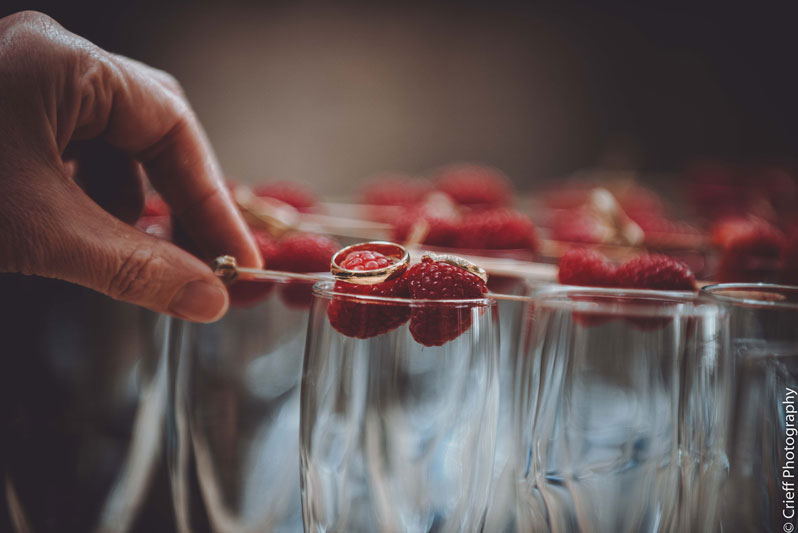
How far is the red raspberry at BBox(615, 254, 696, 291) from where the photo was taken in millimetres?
532

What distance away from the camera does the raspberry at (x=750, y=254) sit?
679 millimetres

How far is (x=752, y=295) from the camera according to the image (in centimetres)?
43

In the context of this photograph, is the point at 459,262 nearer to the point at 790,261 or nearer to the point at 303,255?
the point at 303,255

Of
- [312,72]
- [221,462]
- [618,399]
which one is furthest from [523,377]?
[312,72]

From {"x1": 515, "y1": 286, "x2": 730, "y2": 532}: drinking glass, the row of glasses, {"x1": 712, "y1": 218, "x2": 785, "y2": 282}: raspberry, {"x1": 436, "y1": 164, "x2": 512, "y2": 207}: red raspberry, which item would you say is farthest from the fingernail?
A: {"x1": 436, "y1": 164, "x2": 512, "y2": 207}: red raspberry

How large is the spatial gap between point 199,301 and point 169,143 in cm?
14

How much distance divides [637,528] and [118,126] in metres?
0.43

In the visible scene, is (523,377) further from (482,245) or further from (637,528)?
(482,245)

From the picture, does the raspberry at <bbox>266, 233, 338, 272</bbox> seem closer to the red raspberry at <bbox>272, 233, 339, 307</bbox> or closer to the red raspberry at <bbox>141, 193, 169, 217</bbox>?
the red raspberry at <bbox>272, 233, 339, 307</bbox>

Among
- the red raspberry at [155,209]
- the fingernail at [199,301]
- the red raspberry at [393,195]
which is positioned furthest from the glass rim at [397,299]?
the red raspberry at [393,195]

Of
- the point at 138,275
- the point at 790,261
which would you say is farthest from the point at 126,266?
the point at 790,261

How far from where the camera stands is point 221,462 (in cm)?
57

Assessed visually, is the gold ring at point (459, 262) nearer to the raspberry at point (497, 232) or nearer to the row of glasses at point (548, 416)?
the row of glasses at point (548, 416)

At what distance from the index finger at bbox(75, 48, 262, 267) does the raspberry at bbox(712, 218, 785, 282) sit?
447mm
